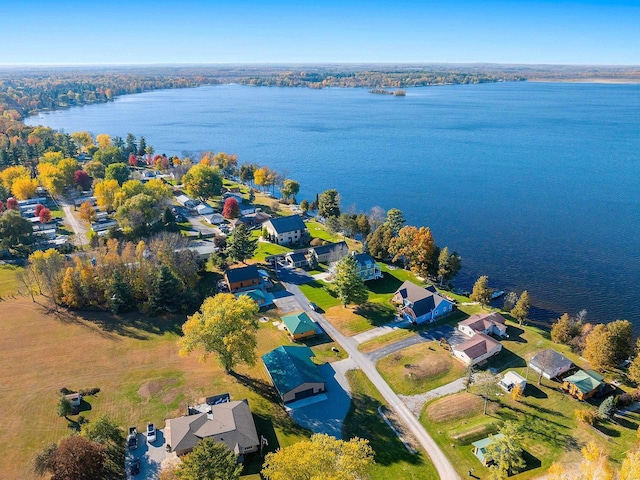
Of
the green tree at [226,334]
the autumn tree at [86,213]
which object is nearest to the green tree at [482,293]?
the green tree at [226,334]

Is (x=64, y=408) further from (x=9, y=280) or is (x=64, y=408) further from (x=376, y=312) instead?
(x=376, y=312)

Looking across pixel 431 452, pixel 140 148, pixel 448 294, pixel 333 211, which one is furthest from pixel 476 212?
pixel 140 148

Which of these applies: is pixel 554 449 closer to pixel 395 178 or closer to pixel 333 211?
pixel 333 211

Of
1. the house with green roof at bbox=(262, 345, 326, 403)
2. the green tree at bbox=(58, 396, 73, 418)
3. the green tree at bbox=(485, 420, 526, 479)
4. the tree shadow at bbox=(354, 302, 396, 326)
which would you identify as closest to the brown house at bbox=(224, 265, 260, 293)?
the tree shadow at bbox=(354, 302, 396, 326)

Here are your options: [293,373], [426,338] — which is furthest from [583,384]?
[293,373]

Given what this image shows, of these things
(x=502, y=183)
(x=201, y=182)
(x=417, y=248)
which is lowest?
(x=417, y=248)

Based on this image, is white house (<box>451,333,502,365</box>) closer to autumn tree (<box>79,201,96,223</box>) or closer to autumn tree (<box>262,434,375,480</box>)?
autumn tree (<box>262,434,375,480</box>)
